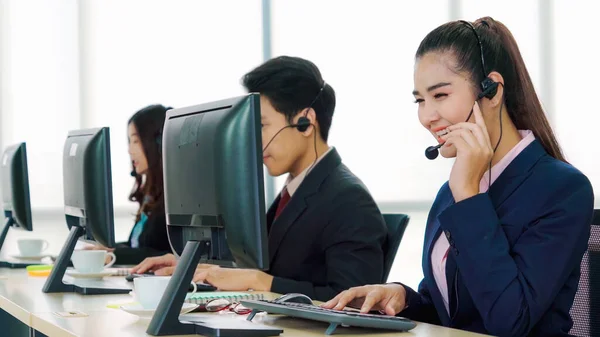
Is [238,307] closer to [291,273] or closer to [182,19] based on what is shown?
[291,273]

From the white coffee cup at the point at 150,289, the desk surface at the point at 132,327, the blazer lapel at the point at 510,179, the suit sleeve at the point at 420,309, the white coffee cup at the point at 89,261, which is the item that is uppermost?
the blazer lapel at the point at 510,179

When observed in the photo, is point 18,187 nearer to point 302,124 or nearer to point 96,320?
point 302,124

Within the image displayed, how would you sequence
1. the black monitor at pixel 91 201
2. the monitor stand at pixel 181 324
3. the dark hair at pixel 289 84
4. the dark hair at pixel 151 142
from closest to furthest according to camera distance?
1. the monitor stand at pixel 181 324
2. the black monitor at pixel 91 201
3. the dark hair at pixel 289 84
4. the dark hair at pixel 151 142

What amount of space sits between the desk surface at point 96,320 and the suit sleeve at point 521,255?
0.10m

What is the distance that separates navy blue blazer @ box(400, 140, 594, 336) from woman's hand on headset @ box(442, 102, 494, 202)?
41 mm

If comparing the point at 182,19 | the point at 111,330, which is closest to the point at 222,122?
the point at 111,330

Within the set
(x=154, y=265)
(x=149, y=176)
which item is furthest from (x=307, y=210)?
(x=149, y=176)

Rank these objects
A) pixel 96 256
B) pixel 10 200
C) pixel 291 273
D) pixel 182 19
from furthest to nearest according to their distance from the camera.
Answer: pixel 182 19, pixel 10 200, pixel 96 256, pixel 291 273

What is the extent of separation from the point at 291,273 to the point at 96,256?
62cm

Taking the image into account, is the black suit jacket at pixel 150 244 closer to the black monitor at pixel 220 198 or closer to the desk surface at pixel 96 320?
the desk surface at pixel 96 320

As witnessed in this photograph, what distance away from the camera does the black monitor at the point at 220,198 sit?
4.82 ft

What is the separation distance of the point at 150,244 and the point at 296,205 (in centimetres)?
120

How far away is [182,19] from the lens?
5148 millimetres

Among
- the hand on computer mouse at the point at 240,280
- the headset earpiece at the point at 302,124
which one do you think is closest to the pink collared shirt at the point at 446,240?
the hand on computer mouse at the point at 240,280
